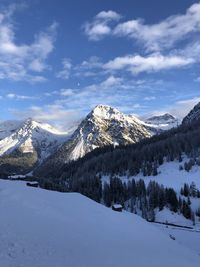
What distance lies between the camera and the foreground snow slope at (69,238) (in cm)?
2531

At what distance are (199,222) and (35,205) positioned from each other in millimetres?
113901

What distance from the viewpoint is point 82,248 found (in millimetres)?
30422

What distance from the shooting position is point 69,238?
3284cm

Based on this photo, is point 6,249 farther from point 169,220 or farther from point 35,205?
point 169,220

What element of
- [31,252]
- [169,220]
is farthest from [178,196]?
[31,252]

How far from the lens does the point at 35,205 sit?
4553cm

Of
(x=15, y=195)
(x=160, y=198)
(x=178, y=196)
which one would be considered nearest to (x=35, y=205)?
(x=15, y=195)

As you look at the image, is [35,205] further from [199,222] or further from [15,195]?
[199,222]

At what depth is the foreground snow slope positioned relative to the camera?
25312 millimetres

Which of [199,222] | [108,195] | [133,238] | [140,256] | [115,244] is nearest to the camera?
[140,256]

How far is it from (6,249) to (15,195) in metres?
25.2

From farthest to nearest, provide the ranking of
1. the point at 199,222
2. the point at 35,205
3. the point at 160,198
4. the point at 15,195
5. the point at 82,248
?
the point at 160,198 < the point at 199,222 < the point at 15,195 < the point at 35,205 < the point at 82,248

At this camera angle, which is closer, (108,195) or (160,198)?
(160,198)

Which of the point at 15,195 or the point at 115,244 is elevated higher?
the point at 15,195
